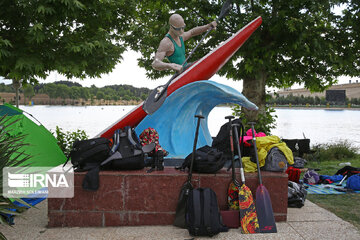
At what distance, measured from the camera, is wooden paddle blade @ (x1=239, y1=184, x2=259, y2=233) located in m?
3.60

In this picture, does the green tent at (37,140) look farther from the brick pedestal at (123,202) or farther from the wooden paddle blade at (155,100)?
the wooden paddle blade at (155,100)

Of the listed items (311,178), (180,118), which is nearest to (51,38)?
(180,118)

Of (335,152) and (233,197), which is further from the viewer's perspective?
(335,152)

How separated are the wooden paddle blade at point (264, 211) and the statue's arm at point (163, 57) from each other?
241 cm

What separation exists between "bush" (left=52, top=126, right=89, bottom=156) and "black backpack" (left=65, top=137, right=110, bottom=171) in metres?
4.29

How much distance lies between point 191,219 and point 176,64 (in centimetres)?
263

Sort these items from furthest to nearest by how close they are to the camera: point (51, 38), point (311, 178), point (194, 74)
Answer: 1. point (51, 38)
2. point (311, 178)
3. point (194, 74)

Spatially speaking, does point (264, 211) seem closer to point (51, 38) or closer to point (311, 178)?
point (311, 178)

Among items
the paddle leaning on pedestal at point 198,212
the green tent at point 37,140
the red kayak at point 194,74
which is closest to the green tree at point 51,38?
the green tent at point 37,140

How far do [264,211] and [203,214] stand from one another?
0.85m

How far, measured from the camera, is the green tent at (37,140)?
16.8 ft

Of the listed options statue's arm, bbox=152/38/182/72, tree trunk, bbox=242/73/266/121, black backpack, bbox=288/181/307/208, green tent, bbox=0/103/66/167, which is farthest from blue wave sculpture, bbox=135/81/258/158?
tree trunk, bbox=242/73/266/121

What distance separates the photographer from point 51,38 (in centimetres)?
760

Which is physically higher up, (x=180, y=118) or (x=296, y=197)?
(x=180, y=118)
